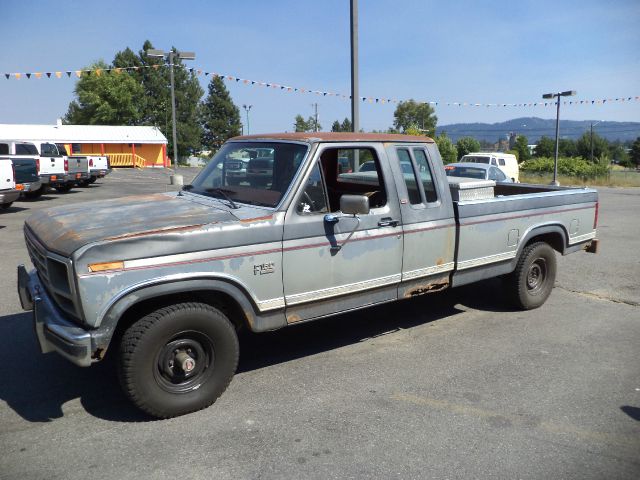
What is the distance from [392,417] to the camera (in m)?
3.78

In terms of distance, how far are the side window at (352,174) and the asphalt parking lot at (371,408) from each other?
4.73 ft

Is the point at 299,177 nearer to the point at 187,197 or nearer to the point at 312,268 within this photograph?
the point at 312,268

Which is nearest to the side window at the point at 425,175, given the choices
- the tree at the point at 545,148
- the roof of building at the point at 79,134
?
the roof of building at the point at 79,134

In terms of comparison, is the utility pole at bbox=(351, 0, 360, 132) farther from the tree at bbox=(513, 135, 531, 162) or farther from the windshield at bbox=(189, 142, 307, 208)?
the tree at bbox=(513, 135, 531, 162)

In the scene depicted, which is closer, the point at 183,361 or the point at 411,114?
the point at 183,361

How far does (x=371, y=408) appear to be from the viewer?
3902mm

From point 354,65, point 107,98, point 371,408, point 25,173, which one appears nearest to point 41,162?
point 25,173

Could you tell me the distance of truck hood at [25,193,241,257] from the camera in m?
3.47

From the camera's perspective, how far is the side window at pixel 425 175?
16.6ft

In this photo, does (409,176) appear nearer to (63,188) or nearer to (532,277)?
(532,277)

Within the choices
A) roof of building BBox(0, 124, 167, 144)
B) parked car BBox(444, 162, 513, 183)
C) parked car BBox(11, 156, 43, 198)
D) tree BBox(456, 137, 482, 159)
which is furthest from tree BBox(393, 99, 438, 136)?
parked car BBox(11, 156, 43, 198)

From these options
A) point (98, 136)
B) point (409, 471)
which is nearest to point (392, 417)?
point (409, 471)

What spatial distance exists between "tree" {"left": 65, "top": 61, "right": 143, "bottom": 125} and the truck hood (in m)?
62.2

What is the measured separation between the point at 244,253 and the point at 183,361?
856 millimetres
